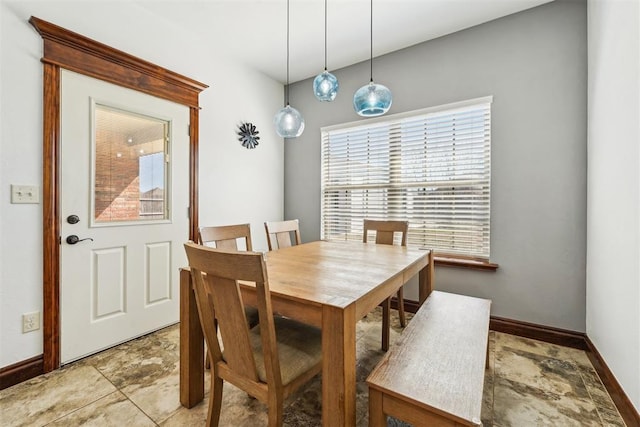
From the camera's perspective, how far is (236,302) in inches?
43.1

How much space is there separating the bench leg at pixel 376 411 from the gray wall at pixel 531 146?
6.36ft

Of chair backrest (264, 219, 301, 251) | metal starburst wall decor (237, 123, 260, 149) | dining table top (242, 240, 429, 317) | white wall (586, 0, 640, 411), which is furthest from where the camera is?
metal starburst wall decor (237, 123, 260, 149)

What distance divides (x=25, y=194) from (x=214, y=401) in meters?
1.78

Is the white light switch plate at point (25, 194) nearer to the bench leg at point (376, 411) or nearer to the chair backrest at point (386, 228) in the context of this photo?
Result: the bench leg at point (376, 411)

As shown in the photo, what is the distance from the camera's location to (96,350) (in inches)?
83.4

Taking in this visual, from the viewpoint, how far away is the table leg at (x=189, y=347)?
60.0 inches

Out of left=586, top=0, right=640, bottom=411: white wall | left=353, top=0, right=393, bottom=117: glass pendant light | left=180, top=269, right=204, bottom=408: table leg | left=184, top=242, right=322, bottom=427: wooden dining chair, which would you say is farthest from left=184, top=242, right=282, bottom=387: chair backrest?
left=586, top=0, right=640, bottom=411: white wall

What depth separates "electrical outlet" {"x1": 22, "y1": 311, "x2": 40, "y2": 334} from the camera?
5.94 feet

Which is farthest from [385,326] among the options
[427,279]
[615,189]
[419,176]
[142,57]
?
[142,57]

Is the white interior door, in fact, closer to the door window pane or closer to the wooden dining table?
the door window pane

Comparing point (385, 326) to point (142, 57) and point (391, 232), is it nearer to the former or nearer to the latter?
point (391, 232)

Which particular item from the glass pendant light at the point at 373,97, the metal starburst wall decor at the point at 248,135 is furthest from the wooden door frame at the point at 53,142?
the glass pendant light at the point at 373,97

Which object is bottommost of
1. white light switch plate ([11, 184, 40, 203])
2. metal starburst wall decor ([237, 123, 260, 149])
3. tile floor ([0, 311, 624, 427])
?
tile floor ([0, 311, 624, 427])

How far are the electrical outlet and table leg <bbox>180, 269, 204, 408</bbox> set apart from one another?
1.13 metres
